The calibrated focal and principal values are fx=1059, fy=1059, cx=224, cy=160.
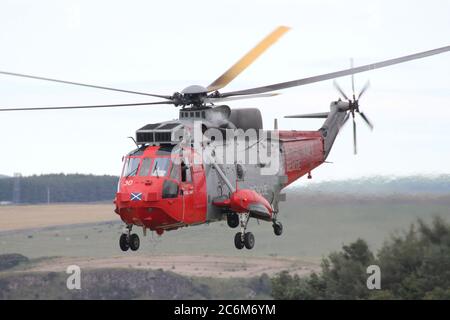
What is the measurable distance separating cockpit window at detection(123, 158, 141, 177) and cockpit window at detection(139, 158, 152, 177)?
0.12 metres

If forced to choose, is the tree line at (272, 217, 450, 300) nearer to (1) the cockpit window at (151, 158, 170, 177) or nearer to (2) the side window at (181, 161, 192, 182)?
(2) the side window at (181, 161, 192, 182)

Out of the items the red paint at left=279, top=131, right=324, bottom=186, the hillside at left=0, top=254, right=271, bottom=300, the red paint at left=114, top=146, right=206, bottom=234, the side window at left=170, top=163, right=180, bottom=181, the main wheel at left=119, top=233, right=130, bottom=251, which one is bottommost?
the hillside at left=0, top=254, right=271, bottom=300

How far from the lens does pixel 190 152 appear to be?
23.9 metres

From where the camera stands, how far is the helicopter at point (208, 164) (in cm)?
2311

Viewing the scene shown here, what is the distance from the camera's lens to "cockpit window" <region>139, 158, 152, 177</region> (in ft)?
76.2

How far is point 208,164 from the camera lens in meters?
24.4

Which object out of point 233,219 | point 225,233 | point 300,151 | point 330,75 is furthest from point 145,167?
point 225,233

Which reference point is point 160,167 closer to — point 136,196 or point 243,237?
point 136,196

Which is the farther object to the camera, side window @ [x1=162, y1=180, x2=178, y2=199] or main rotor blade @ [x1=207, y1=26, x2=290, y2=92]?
main rotor blade @ [x1=207, y1=26, x2=290, y2=92]

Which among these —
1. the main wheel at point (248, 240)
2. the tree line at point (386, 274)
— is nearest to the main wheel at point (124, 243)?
the main wheel at point (248, 240)

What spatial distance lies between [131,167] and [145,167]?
14.1 inches

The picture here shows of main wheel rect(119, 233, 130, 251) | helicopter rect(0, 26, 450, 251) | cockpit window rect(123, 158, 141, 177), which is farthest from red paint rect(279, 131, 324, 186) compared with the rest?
main wheel rect(119, 233, 130, 251)
